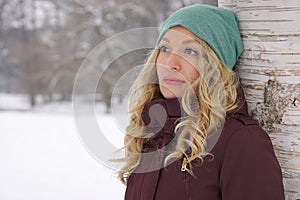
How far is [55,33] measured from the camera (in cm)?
1741

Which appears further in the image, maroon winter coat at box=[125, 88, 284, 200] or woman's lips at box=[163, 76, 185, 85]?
woman's lips at box=[163, 76, 185, 85]

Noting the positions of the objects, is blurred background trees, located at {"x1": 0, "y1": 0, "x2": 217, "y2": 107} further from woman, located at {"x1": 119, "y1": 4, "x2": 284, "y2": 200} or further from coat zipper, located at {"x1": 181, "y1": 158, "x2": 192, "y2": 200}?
coat zipper, located at {"x1": 181, "y1": 158, "x2": 192, "y2": 200}

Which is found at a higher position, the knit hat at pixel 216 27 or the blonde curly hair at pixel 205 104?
the knit hat at pixel 216 27

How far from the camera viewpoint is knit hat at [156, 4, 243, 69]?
1.41m

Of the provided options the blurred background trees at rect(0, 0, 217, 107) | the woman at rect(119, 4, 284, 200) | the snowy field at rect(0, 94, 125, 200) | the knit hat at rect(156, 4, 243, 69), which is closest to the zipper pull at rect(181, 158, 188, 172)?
the woman at rect(119, 4, 284, 200)

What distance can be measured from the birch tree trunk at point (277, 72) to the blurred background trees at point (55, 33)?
1339 cm

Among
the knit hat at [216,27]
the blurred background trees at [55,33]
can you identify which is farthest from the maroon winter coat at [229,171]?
the blurred background trees at [55,33]

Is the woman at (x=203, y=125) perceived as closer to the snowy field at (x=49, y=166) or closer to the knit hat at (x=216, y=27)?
the knit hat at (x=216, y=27)

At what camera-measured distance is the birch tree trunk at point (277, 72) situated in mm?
1391

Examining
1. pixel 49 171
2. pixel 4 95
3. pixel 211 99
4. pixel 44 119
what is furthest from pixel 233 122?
pixel 4 95

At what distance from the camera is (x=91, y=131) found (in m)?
1.43

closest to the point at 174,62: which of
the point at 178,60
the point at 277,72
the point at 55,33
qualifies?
the point at 178,60

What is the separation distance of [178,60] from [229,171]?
343mm

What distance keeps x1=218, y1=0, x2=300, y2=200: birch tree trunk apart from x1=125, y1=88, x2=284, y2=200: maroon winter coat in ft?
0.23
